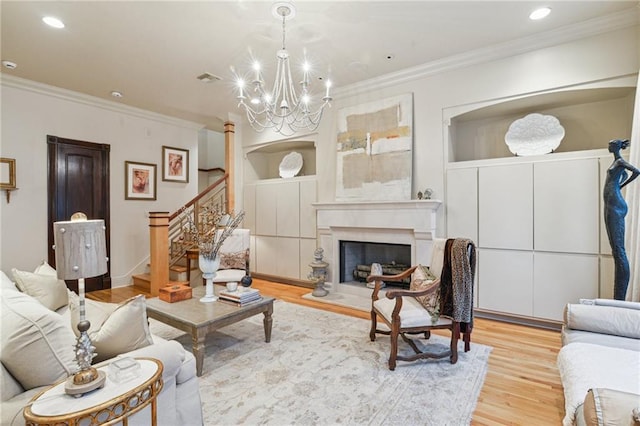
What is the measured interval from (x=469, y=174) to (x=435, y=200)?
501 mm

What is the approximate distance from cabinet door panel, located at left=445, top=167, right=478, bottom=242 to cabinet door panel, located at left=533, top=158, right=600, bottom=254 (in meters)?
0.60

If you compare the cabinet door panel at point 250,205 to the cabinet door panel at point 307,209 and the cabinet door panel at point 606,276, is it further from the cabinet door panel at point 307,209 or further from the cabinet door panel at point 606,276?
the cabinet door panel at point 606,276

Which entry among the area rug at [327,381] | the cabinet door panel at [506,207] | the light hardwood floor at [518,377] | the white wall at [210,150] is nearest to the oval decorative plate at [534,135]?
the cabinet door panel at [506,207]

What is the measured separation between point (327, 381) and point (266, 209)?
3.81 m

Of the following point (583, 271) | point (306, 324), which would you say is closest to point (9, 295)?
point (306, 324)

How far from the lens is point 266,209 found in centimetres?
572

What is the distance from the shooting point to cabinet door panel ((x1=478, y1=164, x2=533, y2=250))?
133 inches

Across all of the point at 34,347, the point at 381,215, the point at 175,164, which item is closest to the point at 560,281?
the point at 381,215

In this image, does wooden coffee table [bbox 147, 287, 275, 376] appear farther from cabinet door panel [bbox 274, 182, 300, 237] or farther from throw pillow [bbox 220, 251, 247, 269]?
cabinet door panel [bbox 274, 182, 300, 237]

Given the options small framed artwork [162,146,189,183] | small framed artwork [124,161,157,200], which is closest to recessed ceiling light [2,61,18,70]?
small framed artwork [124,161,157,200]

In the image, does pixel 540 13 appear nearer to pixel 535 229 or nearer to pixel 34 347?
pixel 535 229

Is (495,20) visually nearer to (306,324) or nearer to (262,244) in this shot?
(306,324)

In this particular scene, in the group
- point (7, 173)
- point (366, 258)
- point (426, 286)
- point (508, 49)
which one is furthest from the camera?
point (366, 258)

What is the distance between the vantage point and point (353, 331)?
3.26 m
